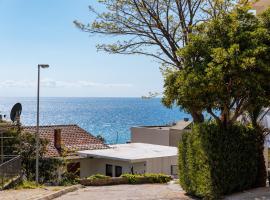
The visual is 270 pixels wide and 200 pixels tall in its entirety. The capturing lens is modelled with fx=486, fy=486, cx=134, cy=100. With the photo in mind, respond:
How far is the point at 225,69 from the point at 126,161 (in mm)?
17280

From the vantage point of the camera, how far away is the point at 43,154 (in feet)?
103

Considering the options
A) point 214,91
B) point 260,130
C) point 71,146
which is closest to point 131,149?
point 71,146

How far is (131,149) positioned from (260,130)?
1861cm

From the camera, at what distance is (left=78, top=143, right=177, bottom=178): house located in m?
31.5

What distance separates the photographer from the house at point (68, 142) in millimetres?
33156

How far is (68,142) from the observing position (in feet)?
121

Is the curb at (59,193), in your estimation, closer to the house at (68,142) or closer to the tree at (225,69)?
the tree at (225,69)

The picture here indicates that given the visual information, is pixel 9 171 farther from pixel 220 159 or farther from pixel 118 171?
pixel 118 171

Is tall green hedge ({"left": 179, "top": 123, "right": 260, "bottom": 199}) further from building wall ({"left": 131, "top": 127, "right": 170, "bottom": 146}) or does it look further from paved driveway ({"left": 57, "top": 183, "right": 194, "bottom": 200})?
building wall ({"left": 131, "top": 127, "right": 170, "bottom": 146})

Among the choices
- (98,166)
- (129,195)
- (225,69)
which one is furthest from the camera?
(98,166)

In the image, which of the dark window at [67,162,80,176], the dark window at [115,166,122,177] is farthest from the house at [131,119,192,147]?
the dark window at [67,162,80,176]

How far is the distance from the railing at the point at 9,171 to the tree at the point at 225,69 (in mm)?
7716

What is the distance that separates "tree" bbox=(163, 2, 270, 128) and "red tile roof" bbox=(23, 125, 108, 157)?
19172 millimetres

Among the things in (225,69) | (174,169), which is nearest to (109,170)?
(174,169)
